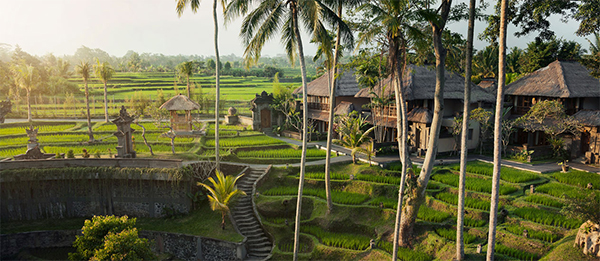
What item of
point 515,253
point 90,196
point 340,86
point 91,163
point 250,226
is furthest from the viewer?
point 340,86

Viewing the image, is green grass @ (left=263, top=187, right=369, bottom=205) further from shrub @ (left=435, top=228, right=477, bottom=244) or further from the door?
the door

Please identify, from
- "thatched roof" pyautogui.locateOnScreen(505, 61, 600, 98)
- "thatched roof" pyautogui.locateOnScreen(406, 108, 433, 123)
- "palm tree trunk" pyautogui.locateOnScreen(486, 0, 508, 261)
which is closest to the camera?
"palm tree trunk" pyautogui.locateOnScreen(486, 0, 508, 261)

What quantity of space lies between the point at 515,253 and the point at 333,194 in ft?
30.5

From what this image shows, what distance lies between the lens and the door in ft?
119

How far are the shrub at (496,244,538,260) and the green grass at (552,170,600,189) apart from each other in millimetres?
7863

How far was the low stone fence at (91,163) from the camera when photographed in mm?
20531

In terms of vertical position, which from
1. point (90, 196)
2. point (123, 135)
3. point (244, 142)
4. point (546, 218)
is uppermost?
point (123, 135)

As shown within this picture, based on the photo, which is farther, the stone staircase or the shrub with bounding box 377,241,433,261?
the stone staircase

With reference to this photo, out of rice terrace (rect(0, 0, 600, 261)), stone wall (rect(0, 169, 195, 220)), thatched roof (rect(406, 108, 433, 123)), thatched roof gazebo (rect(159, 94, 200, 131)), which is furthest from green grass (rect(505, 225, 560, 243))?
thatched roof gazebo (rect(159, 94, 200, 131))

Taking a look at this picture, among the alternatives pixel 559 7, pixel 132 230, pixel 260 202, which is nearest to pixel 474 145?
pixel 559 7

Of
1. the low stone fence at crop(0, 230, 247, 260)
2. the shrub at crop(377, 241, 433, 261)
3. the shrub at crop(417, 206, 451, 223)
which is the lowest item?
the low stone fence at crop(0, 230, 247, 260)

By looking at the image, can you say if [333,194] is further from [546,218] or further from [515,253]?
[546,218]

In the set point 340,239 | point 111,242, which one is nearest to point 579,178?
point 340,239

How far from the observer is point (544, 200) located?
57.3 ft
